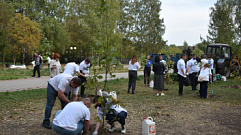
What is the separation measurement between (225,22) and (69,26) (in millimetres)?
28753

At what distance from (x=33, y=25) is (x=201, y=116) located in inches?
1071

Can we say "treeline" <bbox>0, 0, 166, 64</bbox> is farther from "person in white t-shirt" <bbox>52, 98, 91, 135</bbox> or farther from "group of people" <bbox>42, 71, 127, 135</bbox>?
"person in white t-shirt" <bbox>52, 98, 91, 135</bbox>

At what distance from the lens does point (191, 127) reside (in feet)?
17.1

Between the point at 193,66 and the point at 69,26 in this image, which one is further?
the point at 69,26

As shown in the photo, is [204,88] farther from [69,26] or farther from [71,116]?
[69,26]

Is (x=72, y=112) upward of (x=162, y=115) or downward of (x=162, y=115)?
upward

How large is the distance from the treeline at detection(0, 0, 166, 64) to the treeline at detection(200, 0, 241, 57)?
→ 33.5 feet

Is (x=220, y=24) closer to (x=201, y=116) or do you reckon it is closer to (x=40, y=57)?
(x=40, y=57)

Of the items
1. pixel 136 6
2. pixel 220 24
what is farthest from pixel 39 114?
pixel 136 6

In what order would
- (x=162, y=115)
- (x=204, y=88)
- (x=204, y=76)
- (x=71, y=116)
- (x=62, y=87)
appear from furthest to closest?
(x=204, y=88) → (x=204, y=76) → (x=162, y=115) → (x=62, y=87) → (x=71, y=116)

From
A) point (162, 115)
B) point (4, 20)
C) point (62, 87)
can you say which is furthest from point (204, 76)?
point (4, 20)

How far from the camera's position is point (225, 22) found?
3591cm

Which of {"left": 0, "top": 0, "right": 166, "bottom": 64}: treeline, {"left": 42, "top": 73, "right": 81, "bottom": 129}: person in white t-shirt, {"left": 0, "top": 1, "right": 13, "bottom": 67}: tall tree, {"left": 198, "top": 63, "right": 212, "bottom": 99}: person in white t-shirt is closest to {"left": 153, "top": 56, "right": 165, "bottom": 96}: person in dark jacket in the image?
{"left": 198, "top": 63, "right": 212, "bottom": 99}: person in white t-shirt

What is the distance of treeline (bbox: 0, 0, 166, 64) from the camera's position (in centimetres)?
2890
